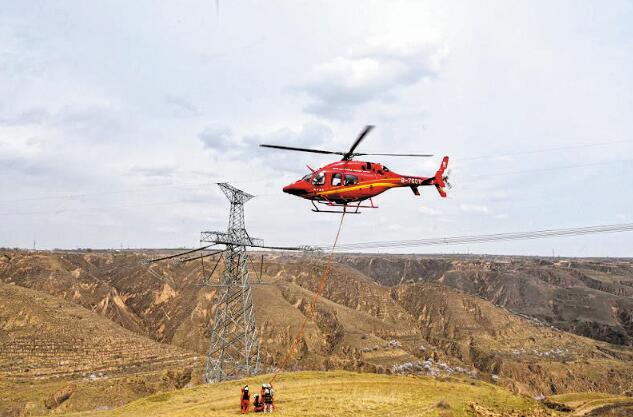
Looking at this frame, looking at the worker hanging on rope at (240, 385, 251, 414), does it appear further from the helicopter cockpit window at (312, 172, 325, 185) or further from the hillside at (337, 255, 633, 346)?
the hillside at (337, 255, 633, 346)

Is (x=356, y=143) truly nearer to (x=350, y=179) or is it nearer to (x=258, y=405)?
(x=350, y=179)

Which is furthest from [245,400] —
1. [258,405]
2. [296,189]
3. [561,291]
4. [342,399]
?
[561,291]

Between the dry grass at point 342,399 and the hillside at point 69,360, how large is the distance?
25098 millimetres

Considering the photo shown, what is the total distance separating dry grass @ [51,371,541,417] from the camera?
2906 centimetres

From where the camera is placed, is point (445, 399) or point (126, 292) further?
point (126, 292)

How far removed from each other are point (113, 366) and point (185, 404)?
45.8m

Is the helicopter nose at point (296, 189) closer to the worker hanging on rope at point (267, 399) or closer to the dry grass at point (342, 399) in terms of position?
the worker hanging on rope at point (267, 399)

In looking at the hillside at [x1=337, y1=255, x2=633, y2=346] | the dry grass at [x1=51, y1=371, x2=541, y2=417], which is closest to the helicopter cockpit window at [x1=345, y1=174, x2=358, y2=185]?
the dry grass at [x1=51, y1=371, x2=541, y2=417]

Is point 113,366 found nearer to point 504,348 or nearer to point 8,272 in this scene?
point 8,272

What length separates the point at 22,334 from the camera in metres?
72.5

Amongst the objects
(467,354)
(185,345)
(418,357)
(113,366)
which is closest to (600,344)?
(467,354)

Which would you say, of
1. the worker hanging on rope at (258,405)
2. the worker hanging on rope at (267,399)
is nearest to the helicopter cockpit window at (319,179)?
the worker hanging on rope at (267,399)

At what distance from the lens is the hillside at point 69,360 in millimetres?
54906

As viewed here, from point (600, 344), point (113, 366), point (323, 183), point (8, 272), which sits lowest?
point (600, 344)
